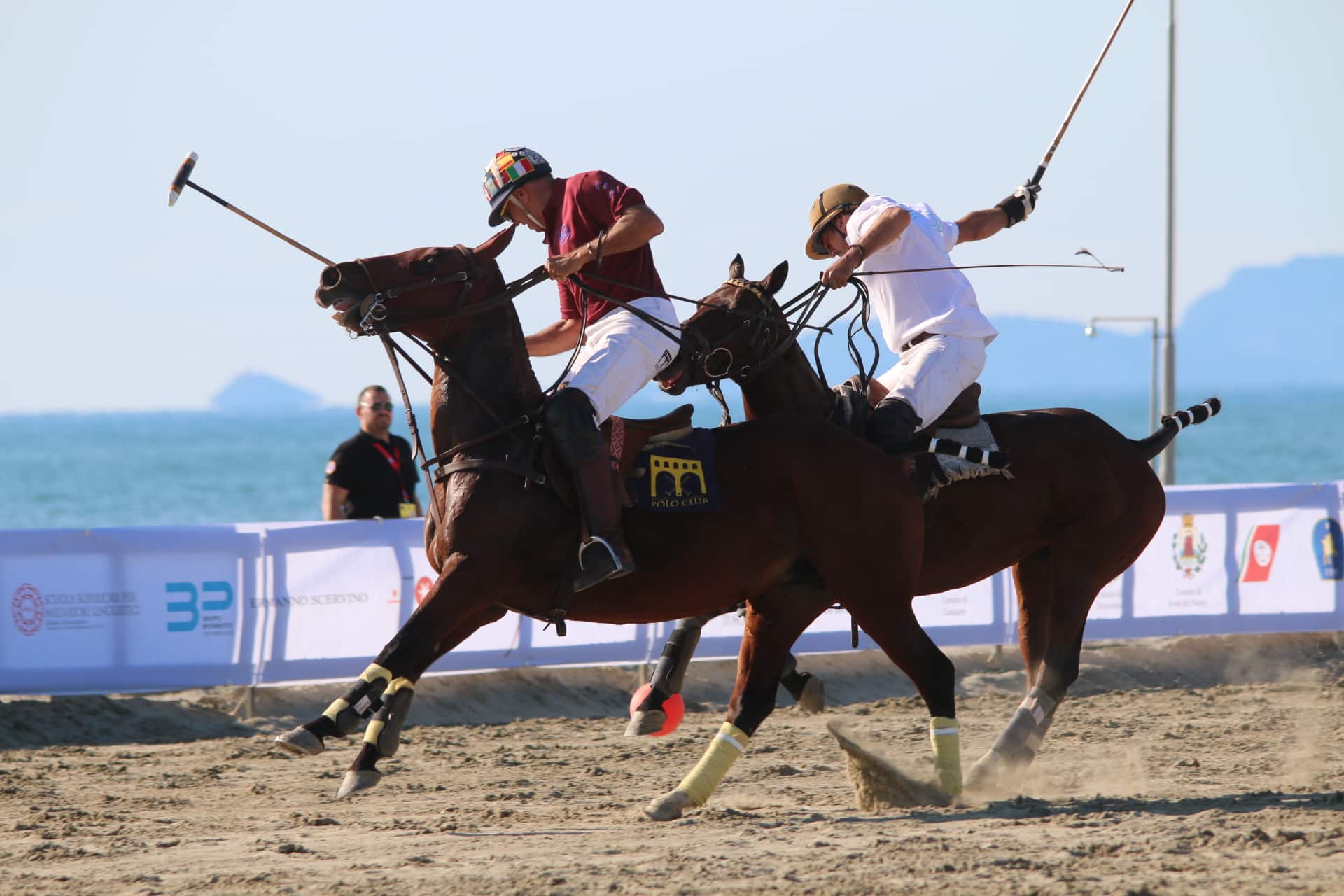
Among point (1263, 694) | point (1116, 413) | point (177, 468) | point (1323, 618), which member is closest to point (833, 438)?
point (1263, 694)

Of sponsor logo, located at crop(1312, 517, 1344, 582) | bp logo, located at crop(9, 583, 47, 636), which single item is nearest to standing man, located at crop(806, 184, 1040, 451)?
sponsor logo, located at crop(1312, 517, 1344, 582)

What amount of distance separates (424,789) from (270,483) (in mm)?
58011

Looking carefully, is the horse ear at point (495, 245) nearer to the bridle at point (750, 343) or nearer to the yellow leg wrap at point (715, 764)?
the bridle at point (750, 343)

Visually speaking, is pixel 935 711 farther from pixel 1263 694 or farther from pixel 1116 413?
pixel 1116 413

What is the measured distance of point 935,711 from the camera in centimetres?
677

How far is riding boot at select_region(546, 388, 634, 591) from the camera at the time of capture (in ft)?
19.8

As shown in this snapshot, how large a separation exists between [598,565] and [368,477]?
5.36 m

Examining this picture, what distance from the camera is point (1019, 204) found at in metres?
7.76

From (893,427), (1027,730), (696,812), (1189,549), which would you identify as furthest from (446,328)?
(1189,549)

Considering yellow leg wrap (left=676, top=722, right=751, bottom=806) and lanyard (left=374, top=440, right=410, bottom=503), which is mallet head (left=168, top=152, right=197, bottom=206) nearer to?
yellow leg wrap (left=676, top=722, right=751, bottom=806)

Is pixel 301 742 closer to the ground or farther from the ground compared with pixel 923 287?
closer to the ground

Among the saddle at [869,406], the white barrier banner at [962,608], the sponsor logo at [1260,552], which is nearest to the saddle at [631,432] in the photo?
the saddle at [869,406]

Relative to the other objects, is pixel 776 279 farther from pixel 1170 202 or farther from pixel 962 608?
pixel 1170 202

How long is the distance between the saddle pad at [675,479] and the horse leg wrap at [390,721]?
117cm
